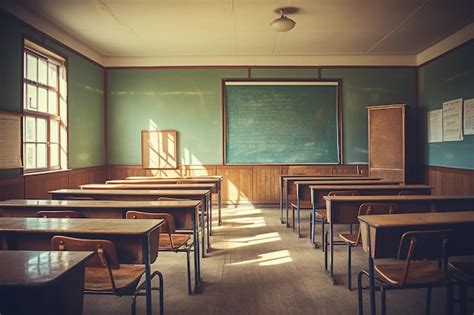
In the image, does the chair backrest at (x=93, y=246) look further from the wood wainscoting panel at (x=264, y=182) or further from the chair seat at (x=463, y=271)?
the wood wainscoting panel at (x=264, y=182)

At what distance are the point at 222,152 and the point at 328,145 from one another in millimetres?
2217

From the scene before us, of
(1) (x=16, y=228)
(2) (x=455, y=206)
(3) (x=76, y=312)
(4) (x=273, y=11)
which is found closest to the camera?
(3) (x=76, y=312)

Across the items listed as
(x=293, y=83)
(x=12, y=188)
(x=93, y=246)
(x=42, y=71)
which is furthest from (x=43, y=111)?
(x=293, y=83)

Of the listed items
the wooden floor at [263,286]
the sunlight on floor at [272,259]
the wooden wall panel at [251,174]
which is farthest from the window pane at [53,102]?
the sunlight on floor at [272,259]

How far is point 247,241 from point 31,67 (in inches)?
→ 155

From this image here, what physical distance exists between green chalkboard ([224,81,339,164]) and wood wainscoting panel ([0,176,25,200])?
3.88 meters

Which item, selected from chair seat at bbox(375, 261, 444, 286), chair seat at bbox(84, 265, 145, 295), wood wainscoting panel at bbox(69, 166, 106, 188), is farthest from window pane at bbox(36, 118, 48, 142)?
chair seat at bbox(375, 261, 444, 286)

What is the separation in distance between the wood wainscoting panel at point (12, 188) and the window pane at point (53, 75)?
182 centimetres

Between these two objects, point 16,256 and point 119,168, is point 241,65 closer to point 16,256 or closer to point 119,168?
point 119,168

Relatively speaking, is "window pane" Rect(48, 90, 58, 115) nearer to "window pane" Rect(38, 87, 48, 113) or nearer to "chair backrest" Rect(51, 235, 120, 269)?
"window pane" Rect(38, 87, 48, 113)

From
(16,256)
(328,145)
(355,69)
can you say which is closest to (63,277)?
(16,256)

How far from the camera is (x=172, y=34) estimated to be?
6.17 m

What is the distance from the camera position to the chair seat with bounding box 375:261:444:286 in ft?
6.67

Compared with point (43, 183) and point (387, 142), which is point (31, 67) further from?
point (387, 142)
